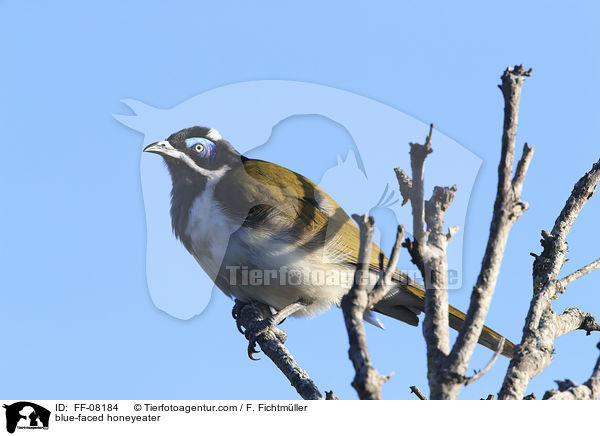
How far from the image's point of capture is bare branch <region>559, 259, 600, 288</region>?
15.8ft

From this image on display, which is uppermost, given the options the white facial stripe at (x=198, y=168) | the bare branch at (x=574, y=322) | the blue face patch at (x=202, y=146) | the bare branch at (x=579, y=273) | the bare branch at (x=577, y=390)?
the blue face patch at (x=202, y=146)

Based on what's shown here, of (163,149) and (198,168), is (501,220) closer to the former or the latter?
(163,149)

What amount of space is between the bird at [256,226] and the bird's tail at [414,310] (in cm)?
Answer: 2

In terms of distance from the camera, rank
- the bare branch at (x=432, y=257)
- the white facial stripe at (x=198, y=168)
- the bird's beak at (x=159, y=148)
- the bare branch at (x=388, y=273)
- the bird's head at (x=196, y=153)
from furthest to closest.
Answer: the white facial stripe at (x=198, y=168) → the bird's head at (x=196, y=153) → the bird's beak at (x=159, y=148) → the bare branch at (x=432, y=257) → the bare branch at (x=388, y=273)

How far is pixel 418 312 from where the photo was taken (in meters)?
6.28

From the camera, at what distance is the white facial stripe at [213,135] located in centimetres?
491

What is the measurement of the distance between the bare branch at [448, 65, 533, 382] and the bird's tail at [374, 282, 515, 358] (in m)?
2.36

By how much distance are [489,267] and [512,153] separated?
0.60m

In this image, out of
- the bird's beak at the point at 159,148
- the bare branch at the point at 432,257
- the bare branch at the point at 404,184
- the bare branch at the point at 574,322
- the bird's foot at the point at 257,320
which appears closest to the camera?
the bare branch at the point at 432,257

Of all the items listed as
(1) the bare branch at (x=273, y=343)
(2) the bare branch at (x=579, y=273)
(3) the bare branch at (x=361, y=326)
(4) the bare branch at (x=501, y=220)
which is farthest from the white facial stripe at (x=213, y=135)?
(2) the bare branch at (x=579, y=273)

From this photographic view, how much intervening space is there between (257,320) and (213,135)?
1.80 metres

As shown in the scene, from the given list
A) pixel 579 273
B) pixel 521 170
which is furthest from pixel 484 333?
pixel 521 170

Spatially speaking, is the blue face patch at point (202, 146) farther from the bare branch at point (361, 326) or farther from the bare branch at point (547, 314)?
the bare branch at point (547, 314)

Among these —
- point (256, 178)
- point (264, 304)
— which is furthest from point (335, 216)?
point (264, 304)
